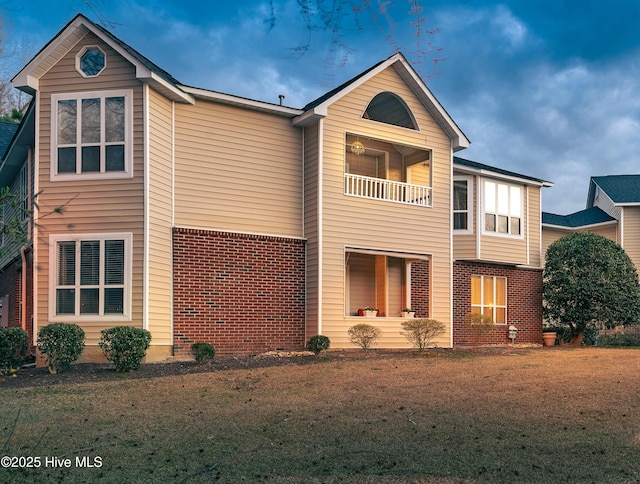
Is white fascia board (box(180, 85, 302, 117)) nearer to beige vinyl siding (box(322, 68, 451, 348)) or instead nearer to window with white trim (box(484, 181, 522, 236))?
beige vinyl siding (box(322, 68, 451, 348))

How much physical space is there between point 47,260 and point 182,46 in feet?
38.3

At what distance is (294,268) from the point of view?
17203 millimetres

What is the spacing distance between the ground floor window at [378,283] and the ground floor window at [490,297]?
339 centimetres

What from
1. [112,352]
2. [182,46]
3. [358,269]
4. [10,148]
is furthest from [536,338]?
[182,46]

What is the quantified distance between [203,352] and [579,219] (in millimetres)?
21568

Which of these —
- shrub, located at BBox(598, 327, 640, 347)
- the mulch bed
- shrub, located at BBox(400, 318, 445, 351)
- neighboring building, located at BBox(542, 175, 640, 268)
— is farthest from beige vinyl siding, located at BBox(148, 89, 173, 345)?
neighboring building, located at BBox(542, 175, 640, 268)

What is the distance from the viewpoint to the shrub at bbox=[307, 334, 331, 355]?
16125 millimetres

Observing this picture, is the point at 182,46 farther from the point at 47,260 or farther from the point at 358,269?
the point at 358,269

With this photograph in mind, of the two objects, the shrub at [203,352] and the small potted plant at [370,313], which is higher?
the small potted plant at [370,313]

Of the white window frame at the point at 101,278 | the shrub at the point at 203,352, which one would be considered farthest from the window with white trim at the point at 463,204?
the white window frame at the point at 101,278

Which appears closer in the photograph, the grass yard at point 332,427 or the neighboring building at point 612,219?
the grass yard at point 332,427

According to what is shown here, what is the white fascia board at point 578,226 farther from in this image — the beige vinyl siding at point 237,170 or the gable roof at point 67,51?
the gable roof at point 67,51

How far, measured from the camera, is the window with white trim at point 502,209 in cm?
2195

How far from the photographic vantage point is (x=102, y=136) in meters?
14.7
